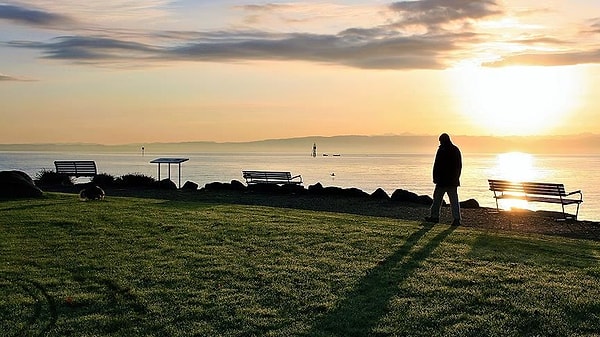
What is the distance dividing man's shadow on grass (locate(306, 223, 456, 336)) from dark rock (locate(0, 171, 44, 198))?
1214cm

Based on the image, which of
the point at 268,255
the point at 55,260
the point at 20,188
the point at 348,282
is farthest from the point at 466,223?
the point at 20,188

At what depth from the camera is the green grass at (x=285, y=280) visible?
720 cm

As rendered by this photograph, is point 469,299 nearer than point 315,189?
Yes

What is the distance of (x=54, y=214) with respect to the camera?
50.8 feet

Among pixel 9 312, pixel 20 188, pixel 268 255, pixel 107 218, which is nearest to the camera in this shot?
pixel 9 312

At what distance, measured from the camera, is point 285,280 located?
356 inches

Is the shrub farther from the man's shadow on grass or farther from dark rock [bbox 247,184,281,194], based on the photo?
the man's shadow on grass

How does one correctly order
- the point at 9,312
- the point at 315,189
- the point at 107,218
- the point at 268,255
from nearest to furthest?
1. the point at 9,312
2. the point at 268,255
3. the point at 107,218
4. the point at 315,189

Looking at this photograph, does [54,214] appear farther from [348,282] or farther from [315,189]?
[315,189]

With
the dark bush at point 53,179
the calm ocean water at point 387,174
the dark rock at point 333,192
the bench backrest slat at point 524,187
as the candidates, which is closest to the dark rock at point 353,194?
the dark rock at point 333,192

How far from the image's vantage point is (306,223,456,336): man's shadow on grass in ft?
23.2

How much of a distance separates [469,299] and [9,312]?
16.8ft

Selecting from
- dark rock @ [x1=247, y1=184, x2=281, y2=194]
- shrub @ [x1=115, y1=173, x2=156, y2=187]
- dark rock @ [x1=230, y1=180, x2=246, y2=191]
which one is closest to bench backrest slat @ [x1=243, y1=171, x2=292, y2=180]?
dark rock @ [x1=230, y1=180, x2=246, y2=191]

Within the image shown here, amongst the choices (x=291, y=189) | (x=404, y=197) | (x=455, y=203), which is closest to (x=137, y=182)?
(x=291, y=189)
